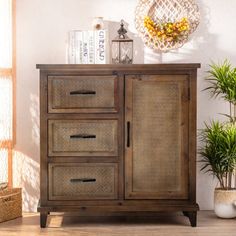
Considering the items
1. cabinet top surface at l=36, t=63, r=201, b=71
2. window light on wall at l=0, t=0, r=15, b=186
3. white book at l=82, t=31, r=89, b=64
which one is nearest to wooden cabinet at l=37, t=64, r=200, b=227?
cabinet top surface at l=36, t=63, r=201, b=71

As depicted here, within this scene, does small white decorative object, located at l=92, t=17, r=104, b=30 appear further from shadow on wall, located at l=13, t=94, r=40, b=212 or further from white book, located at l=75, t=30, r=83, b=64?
shadow on wall, located at l=13, t=94, r=40, b=212

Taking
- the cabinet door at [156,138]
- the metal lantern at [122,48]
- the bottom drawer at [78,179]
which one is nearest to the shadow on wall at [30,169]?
the bottom drawer at [78,179]

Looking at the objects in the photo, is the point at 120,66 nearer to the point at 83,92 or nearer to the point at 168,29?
the point at 83,92

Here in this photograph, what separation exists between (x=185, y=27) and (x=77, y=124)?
1046 millimetres

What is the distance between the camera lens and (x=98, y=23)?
4547mm

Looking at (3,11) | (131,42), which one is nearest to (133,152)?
(131,42)

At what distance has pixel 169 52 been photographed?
4730mm

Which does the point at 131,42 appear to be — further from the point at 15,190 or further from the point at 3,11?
the point at 15,190

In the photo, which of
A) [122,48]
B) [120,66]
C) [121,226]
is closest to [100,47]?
[122,48]

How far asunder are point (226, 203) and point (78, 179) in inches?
40.3

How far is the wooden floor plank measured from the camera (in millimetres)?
→ 4078

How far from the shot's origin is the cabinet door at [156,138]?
4.22 meters

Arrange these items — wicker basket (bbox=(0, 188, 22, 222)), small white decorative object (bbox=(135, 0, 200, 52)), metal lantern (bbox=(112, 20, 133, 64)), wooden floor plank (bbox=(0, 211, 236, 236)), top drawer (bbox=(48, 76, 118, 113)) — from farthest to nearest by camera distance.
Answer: small white decorative object (bbox=(135, 0, 200, 52)) → metal lantern (bbox=(112, 20, 133, 64)) → wicker basket (bbox=(0, 188, 22, 222)) → top drawer (bbox=(48, 76, 118, 113)) → wooden floor plank (bbox=(0, 211, 236, 236))

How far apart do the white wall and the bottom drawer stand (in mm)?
556
